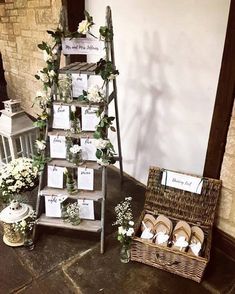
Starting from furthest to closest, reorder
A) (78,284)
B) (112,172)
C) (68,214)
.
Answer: (112,172), (68,214), (78,284)

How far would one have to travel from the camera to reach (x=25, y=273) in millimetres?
1643

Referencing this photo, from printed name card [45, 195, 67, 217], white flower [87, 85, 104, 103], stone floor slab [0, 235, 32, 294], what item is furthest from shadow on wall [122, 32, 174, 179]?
stone floor slab [0, 235, 32, 294]

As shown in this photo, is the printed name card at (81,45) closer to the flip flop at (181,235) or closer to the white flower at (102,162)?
the white flower at (102,162)

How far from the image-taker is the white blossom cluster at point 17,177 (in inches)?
67.9

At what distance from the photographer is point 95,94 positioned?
154cm

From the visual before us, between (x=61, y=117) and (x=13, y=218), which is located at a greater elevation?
(x=61, y=117)

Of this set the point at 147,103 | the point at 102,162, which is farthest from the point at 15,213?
the point at 147,103

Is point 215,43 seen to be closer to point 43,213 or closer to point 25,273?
point 43,213

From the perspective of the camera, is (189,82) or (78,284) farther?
(189,82)

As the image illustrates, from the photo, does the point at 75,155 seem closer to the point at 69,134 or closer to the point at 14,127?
the point at 69,134

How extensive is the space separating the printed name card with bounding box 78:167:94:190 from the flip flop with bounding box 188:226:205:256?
68cm

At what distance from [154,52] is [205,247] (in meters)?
1.33

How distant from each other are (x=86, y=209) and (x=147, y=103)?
94cm

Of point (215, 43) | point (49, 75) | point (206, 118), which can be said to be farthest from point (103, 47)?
point (206, 118)
